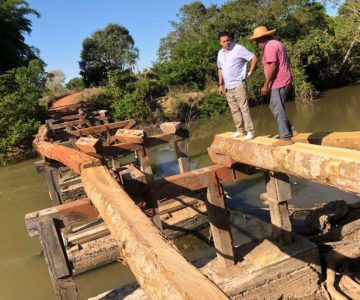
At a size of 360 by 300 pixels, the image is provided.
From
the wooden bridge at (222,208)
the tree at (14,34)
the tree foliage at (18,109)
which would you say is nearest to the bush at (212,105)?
the tree foliage at (18,109)

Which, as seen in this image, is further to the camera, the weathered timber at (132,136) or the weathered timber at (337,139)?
the weathered timber at (132,136)

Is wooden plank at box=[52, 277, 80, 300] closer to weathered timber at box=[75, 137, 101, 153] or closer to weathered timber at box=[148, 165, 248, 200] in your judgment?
weathered timber at box=[148, 165, 248, 200]

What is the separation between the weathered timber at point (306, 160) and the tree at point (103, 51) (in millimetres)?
36190

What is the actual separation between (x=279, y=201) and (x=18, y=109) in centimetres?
1779

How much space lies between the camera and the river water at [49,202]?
7.11m

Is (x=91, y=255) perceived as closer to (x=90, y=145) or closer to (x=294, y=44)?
(x=90, y=145)

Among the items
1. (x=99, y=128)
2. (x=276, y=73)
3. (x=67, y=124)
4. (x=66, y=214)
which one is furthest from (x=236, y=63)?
(x=67, y=124)

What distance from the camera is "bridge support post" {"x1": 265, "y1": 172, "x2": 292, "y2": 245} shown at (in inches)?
187

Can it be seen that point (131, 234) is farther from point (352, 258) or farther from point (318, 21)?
point (318, 21)

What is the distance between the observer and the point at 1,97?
810 inches

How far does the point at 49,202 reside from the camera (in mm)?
12094

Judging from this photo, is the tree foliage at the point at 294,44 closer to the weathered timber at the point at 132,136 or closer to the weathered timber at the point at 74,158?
the weathered timber at the point at 132,136

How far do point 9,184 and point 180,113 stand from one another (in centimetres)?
1335

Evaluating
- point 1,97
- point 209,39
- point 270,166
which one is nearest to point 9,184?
point 1,97
